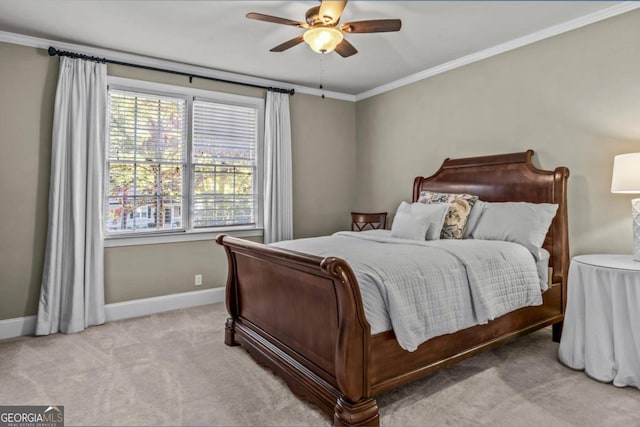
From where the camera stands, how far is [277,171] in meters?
4.50

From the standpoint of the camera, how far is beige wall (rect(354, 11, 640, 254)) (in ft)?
9.23

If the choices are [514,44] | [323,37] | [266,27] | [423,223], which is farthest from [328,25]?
[514,44]

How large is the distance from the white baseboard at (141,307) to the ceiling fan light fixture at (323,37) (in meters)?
2.86

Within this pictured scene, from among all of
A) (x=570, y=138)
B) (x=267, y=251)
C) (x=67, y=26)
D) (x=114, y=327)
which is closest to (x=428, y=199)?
(x=570, y=138)

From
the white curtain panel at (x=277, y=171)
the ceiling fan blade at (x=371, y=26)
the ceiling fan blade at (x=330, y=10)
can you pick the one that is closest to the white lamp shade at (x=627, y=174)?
the ceiling fan blade at (x=371, y=26)

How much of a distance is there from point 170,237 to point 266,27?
89.8 inches

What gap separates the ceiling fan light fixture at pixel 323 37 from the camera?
246 centimetres

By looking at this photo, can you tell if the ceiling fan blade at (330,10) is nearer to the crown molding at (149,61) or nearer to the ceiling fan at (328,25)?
the ceiling fan at (328,25)

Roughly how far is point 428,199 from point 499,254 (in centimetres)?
119

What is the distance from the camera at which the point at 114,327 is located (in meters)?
3.41

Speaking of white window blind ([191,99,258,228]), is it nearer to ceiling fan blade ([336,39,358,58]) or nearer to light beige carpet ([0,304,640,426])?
light beige carpet ([0,304,640,426])

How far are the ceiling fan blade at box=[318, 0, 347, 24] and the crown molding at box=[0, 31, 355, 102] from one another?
214 cm

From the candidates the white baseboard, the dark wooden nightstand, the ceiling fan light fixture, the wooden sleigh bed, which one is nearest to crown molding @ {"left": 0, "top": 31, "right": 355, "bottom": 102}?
the dark wooden nightstand

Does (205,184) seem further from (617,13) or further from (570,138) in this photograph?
(617,13)
